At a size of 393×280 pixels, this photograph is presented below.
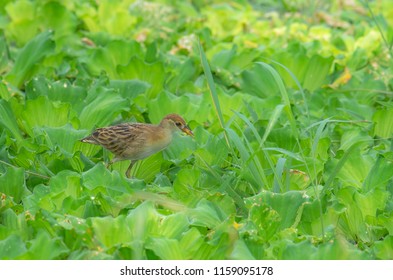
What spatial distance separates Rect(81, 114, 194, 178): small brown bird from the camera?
17.8 ft

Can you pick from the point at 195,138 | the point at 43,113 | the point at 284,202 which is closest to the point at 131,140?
the point at 195,138

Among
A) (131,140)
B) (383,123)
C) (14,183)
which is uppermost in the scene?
(14,183)

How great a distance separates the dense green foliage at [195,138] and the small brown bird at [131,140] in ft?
0.26

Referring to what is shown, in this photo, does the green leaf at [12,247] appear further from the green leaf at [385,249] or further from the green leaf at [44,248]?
the green leaf at [385,249]

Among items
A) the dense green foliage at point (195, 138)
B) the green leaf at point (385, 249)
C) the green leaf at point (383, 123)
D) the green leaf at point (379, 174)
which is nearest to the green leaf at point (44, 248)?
the dense green foliage at point (195, 138)

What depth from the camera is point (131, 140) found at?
215 inches

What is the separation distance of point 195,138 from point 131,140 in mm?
417

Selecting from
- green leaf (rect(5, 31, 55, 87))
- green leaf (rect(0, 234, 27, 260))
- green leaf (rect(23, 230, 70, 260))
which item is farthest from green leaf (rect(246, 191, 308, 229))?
green leaf (rect(5, 31, 55, 87))

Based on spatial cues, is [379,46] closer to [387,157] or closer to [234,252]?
[387,157]

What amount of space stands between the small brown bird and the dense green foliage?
0.26 ft

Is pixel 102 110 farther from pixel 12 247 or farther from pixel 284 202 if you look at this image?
pixel 12 247

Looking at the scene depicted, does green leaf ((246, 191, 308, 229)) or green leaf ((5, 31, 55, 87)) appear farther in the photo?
green leaf ((5, 31, 55, 87))

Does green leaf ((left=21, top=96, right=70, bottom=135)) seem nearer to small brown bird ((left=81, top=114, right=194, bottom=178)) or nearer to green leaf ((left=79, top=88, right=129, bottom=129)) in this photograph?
green leaf ((left=79, top=88, right=129, bottom=129))

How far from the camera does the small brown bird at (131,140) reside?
5414 millimetres
